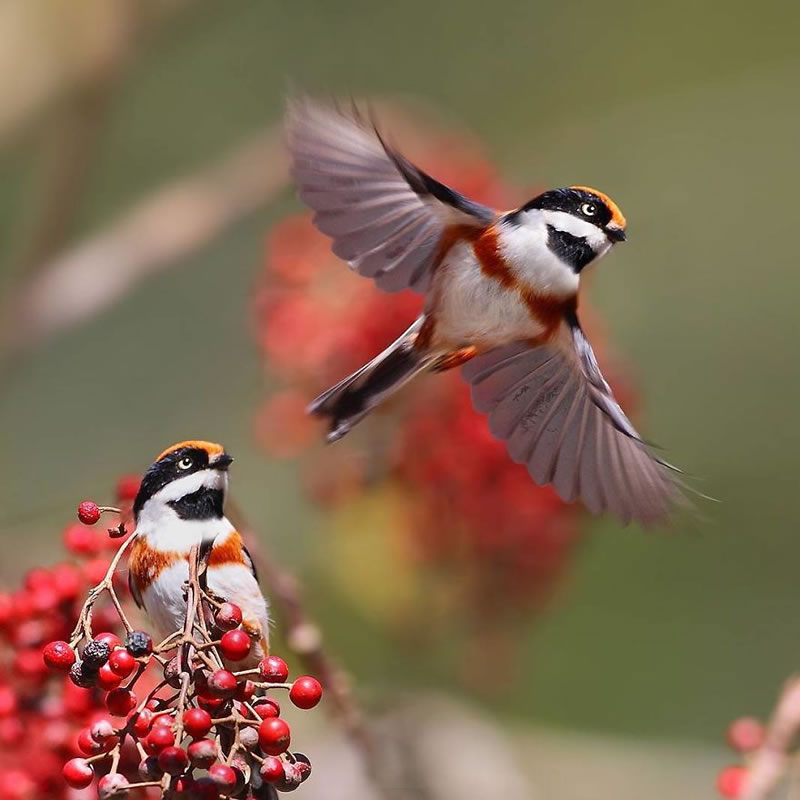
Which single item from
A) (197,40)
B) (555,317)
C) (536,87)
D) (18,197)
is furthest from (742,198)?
(555,317)

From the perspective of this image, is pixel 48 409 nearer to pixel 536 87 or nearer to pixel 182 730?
pixel 536 87

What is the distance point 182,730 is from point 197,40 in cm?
768

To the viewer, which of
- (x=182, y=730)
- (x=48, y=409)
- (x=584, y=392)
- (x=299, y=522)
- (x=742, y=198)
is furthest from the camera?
(x=742, y=198)

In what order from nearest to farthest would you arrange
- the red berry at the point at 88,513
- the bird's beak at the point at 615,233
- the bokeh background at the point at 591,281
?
1. the red berry at the point at 88,513
2. the bird's beak at the point at 615,233
3. the bokeh background at the point at 591,281

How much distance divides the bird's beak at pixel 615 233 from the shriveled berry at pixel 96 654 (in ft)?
2.76

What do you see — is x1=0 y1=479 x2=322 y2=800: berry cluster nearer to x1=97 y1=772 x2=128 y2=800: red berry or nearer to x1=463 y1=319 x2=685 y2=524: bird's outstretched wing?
x1=97 y1=772 x2=128 y2=800: red berry

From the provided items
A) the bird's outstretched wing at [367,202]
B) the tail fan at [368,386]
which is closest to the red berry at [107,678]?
the tail fan at [368,386]

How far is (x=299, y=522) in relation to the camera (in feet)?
18.6

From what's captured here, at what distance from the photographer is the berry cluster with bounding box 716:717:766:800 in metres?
1.76

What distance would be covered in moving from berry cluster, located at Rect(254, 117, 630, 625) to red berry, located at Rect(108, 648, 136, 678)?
4.98 ft

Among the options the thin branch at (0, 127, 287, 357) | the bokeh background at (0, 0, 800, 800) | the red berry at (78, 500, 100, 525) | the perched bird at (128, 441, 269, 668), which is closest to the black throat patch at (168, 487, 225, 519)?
the perched bird at (128, 441, 269, 668)

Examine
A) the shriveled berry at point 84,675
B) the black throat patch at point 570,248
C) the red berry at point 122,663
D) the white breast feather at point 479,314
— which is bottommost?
the shriveled berry at point 84,675

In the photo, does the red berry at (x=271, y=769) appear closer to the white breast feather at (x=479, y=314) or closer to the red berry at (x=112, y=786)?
the red berry at (x=112, y=786)

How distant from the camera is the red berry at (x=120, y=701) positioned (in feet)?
4.46
